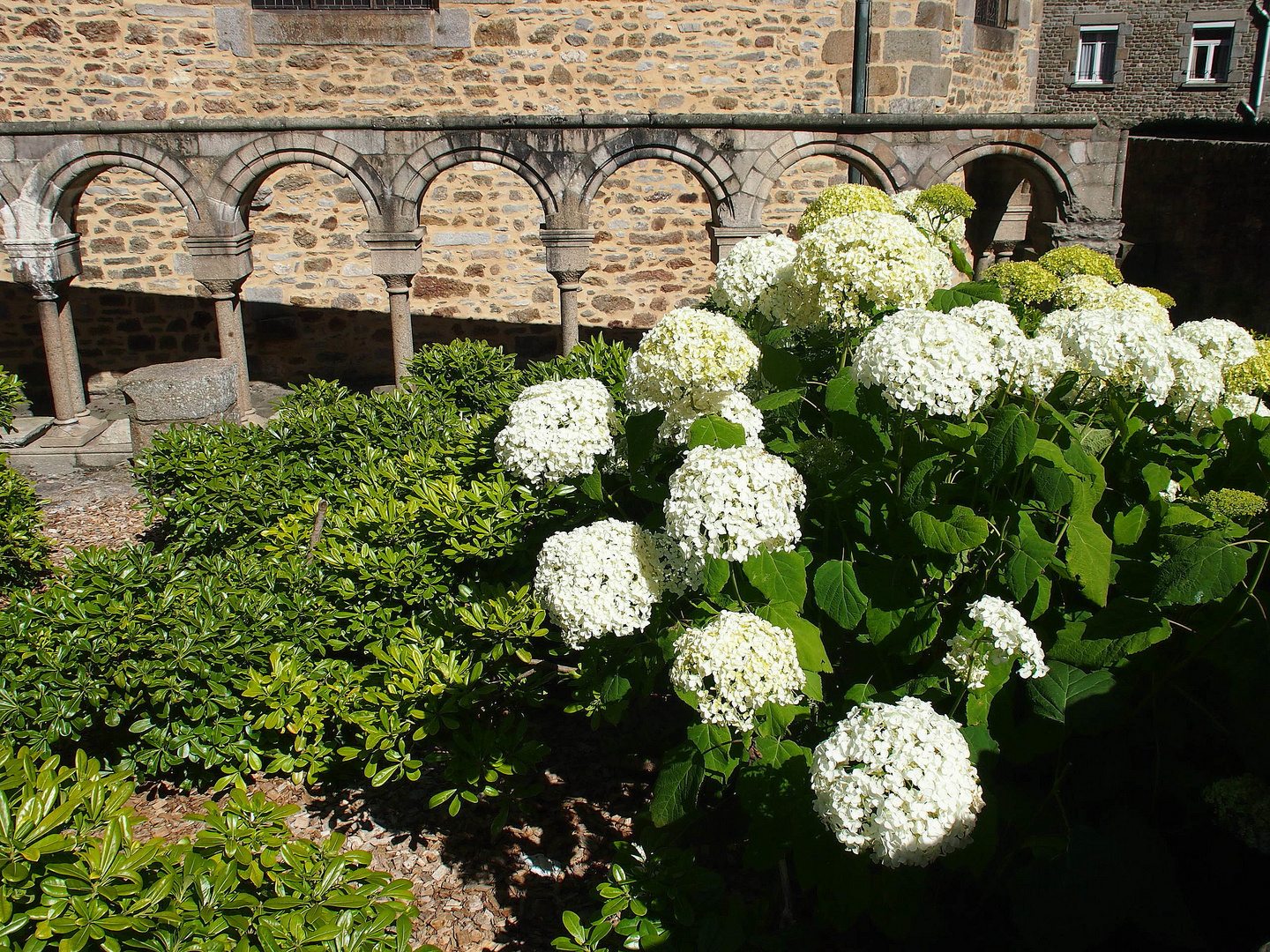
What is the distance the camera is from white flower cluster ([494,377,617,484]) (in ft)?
8.46

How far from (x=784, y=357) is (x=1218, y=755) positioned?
1.36 metres

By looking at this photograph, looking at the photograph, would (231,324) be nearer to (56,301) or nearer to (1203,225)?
(56,301)

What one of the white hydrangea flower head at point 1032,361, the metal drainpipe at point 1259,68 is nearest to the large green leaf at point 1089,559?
the white hydrangea flower head at point 1032,361

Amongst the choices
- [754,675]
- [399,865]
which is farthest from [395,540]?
[754,675]

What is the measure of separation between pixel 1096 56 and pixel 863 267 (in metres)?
27.1

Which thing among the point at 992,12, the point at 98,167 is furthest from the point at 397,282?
the point at 992,12

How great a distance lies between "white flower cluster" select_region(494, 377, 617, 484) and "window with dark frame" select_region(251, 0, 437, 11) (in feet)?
25.6

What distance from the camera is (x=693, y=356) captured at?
7.33 feet

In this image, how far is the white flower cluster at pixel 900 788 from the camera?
1.74 metres

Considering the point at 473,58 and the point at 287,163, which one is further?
the point at 473,58

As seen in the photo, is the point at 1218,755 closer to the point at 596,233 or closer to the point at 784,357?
the point at 784,357

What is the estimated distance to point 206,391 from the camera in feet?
22.7

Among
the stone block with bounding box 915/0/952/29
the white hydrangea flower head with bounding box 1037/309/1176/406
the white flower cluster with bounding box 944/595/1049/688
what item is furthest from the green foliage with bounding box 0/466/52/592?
the stone block with bounding box 915/0/952/29

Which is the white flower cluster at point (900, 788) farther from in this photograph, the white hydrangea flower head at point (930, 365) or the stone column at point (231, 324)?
the stone column at point (231, 324)
